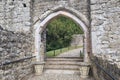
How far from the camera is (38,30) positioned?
7473mm

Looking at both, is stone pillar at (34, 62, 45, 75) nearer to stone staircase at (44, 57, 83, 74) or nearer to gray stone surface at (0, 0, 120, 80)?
stone staircase at (44, 57, 83, 74)

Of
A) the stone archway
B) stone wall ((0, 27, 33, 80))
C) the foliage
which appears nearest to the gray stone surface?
stone wall ((0, 27, 33, 80))

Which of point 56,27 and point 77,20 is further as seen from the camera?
point 56,27

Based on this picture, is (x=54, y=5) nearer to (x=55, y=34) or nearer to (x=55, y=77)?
(x=55, y=77)

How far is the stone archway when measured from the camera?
274 inches

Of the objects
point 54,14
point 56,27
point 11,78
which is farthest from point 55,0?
point 56,27

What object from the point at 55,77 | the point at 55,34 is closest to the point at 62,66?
the point at 55,77

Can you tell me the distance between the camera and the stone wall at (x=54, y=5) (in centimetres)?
702

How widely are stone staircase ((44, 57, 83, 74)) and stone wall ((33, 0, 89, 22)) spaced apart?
2.20 metres

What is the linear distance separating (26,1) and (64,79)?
12.1 feet

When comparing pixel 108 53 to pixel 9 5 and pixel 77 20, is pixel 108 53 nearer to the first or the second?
pixel 77 20

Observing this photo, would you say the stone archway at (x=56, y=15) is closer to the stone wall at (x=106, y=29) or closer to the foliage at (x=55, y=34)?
the stone wall at (x=106, y=29)

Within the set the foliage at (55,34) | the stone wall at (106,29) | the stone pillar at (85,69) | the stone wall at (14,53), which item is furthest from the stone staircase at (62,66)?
the foliage at (55,34)

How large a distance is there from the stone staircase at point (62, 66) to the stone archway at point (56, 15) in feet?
2.17
